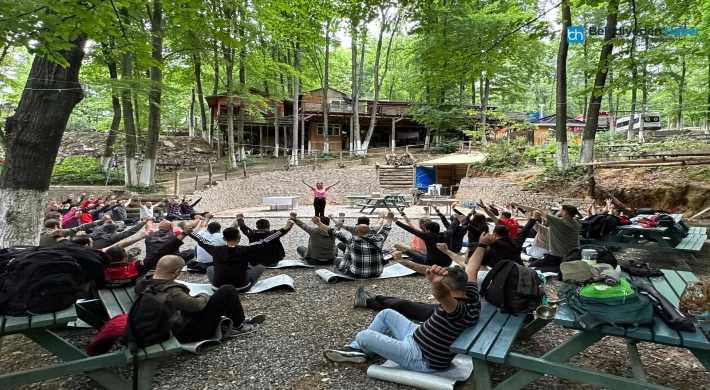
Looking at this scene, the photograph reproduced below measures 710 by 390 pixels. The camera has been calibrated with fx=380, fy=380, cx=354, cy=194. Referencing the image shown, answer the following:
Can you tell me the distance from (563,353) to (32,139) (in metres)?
5.91

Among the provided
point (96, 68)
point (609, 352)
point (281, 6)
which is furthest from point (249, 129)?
point (609, 352)

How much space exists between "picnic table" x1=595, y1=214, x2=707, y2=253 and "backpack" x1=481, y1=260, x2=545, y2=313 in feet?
14.1

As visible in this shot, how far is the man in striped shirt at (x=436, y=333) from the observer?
9.26 ft

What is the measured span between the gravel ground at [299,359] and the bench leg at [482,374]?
39 centimetres

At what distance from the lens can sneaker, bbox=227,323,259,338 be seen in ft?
12.4

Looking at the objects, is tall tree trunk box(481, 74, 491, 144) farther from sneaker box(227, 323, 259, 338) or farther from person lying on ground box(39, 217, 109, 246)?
sneaker box(227, 323, 259, 338)

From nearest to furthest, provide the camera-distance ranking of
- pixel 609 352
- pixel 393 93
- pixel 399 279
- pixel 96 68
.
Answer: pixel 609 352
pixel 399 279
pixel 96 68
pixel 393 93

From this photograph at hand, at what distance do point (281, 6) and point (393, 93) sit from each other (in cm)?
3687

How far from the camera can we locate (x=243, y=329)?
12.7 ft

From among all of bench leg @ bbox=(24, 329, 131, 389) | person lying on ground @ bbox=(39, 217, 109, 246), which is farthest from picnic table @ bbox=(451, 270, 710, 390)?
person lying on ground @ bbox=(39, 217, 109, 246)

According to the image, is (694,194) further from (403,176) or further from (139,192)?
(139,192)

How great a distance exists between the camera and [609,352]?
343 cm

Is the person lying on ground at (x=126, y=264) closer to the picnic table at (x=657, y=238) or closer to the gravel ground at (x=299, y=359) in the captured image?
the gravel ground at (x=299, y=359)

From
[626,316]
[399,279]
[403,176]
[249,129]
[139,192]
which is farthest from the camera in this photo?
[249,129]
